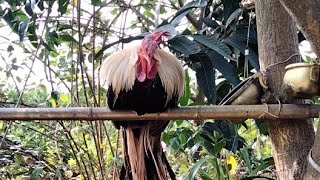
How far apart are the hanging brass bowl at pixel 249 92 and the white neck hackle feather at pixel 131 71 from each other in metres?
0.11

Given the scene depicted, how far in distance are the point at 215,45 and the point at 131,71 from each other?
164mm

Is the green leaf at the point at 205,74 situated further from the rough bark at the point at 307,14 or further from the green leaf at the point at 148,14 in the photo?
the green leaf at the point at 148,14

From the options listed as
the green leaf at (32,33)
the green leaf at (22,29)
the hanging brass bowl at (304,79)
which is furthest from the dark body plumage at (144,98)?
the green leaf at (32,33)

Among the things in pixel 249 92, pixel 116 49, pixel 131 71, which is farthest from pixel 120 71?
pixel 116 49

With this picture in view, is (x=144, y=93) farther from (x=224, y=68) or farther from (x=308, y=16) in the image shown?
(x=308, y=16)

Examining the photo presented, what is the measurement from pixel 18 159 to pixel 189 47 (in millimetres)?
1011

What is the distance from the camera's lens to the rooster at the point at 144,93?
2.62ft

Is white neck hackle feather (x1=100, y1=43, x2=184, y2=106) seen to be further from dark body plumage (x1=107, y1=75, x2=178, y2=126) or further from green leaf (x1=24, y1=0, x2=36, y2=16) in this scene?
green leaf (x1=24, y1=0, x2=36, y2=16)

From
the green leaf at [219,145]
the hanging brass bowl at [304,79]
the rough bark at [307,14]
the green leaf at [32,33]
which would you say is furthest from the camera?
the green leaf at [32,33]

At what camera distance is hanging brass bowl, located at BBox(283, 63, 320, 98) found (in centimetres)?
71

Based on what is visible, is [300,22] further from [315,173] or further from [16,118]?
[16,118]

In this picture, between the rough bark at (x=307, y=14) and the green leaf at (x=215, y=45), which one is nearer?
the rough bark at (x=307, y=14)

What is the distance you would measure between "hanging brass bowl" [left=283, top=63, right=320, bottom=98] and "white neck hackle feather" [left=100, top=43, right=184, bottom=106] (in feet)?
0.66

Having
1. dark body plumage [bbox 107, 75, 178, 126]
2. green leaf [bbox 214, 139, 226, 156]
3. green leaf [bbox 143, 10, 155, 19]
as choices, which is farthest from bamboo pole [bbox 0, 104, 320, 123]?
green leaf [bbox 143, 10, 155, 19]
